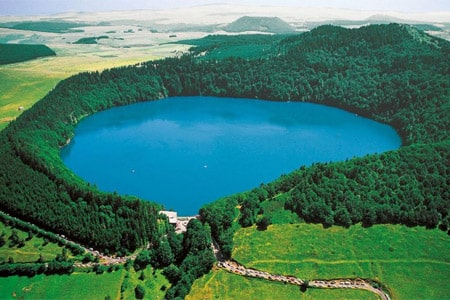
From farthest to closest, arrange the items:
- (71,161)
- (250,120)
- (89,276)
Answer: (250,120), (71,161), (89,276)

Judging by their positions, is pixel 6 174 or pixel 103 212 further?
pixel 6 174

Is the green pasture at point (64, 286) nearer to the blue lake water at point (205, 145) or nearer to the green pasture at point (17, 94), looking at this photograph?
the blue lake water at point (205, 145)

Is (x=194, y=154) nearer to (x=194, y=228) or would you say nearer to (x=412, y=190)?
(x=194, y=228)

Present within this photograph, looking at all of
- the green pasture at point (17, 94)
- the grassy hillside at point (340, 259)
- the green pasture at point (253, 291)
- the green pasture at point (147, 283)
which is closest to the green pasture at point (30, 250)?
the green pasture at point (147, 283)

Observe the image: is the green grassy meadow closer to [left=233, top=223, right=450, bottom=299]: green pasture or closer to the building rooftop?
the building rooftop

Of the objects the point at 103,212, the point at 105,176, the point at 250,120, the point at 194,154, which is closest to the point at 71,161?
the point at 105,176

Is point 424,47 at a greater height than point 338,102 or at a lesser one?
greater

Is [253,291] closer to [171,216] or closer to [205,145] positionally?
[171,216]
